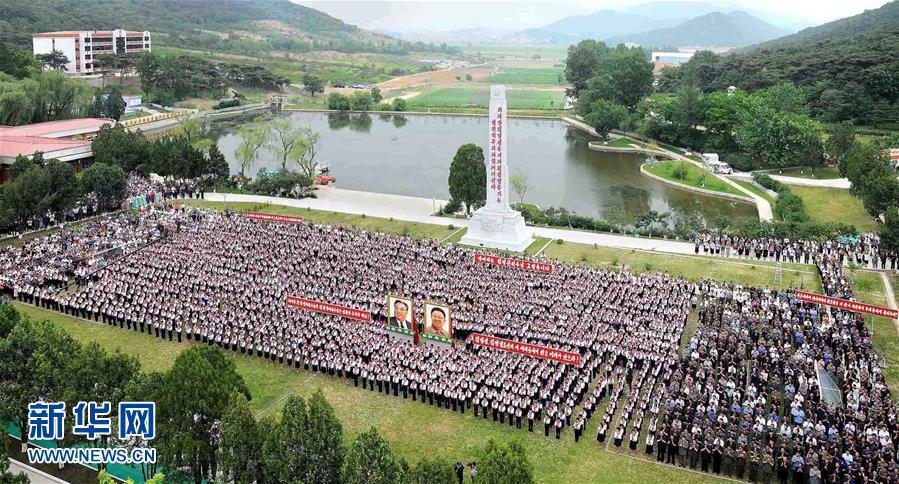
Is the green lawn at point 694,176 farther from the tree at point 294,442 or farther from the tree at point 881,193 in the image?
the tree at point 294,442

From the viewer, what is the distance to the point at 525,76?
132750 mm

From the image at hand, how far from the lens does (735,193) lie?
40281mm

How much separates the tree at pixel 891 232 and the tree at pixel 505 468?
18720mm

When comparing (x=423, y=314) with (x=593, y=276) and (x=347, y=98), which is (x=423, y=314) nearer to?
(x=593, y=276)

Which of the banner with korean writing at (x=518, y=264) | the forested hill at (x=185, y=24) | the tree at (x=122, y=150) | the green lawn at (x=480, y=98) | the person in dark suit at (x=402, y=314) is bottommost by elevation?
the person in dark suit at (x=402, y=314)

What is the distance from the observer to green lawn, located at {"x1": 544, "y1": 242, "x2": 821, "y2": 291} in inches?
935

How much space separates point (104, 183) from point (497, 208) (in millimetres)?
16478

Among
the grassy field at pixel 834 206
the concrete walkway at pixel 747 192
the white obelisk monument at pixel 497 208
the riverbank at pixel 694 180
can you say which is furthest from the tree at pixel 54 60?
the grassy field at pixel 834 206

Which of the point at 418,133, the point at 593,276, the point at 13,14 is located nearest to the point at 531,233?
the point at 593,276

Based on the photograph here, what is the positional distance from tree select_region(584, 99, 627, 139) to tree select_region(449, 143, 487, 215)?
97.9 ft

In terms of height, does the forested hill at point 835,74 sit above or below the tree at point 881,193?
above

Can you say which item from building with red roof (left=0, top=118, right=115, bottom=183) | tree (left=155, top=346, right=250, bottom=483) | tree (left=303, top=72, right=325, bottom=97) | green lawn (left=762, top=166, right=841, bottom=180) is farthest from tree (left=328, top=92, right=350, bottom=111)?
tree (left=155, top=346, right=250, bottom=483)

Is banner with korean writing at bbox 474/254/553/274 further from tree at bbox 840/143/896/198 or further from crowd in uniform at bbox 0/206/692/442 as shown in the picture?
tree at bbox 840/143/896/198

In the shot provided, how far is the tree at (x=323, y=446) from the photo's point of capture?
37.8 ft
